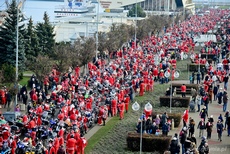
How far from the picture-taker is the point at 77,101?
33.6m

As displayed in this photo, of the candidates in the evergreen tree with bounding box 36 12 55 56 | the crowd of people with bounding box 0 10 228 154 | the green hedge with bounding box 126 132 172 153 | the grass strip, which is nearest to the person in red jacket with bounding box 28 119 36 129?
the crowd of people with bounding box 0 10 228 154

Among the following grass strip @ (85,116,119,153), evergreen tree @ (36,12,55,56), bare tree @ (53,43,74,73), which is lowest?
grass strip @ (85,116,119,153)

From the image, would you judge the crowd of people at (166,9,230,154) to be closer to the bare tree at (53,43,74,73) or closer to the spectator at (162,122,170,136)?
the spectator at (162,122,170,136)

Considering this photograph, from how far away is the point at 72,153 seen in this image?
25078mm

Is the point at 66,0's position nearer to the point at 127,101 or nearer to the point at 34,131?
the point at 127,101

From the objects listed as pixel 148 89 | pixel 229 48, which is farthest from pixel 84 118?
pixel 229 48

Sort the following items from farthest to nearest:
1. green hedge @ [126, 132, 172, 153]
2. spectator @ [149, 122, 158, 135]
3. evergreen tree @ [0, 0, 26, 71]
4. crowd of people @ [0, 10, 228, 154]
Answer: evergreen tree @ [0, 0, 26, 71], spectator @ [149, 122, 158, 135], green hedge @ [126, 132, 172, 153], crowd of people @ [0, 10, 228, 154]

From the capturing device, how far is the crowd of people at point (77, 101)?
26.3m

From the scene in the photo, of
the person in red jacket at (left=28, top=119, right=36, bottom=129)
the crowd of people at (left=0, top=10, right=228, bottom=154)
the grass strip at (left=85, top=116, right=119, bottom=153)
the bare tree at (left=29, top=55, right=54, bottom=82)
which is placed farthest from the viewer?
the bare tree at (left=29, top=55, right=54, bottom=82)

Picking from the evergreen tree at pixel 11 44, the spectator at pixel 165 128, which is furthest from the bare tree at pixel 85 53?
the spectator at pixel 165 128

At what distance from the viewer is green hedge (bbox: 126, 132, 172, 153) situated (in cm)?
2645

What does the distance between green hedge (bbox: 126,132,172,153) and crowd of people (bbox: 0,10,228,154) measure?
4.62 ft

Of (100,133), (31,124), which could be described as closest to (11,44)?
(100,133)

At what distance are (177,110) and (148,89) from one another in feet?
20.7
